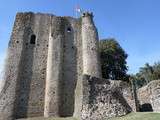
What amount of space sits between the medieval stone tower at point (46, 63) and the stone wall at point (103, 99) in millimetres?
4092

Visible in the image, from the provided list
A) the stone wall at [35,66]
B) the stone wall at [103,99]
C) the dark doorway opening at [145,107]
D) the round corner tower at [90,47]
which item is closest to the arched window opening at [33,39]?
the stone wall at [35,66]

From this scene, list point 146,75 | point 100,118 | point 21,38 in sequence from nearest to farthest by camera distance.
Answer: point 100,118, point 21,38, point 146,75

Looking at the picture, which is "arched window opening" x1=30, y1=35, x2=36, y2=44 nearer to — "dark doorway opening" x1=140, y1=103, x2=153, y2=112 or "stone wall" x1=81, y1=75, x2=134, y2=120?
"stone wall" x1=81, y1=75, x2=134, y2=120

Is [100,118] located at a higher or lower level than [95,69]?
lower

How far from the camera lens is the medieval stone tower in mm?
22750

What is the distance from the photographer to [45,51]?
83.6 feet

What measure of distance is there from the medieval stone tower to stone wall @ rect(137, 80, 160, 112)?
4.84 m

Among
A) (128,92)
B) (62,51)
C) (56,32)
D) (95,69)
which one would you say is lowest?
(128,92)

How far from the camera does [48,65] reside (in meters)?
24.5

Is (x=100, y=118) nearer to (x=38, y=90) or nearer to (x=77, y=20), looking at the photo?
(x=38, y=90)

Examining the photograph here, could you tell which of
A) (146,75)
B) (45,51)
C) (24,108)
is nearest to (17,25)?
(45,51)

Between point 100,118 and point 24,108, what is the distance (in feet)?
26.7

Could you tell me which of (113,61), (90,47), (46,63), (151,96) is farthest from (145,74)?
(151,96)

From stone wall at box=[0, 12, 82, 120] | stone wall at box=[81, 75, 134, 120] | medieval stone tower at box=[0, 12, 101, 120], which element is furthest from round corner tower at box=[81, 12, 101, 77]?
stone wall at box=[81, 75, 134, 120]
